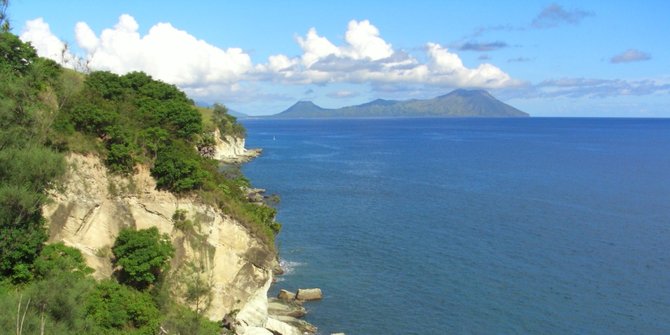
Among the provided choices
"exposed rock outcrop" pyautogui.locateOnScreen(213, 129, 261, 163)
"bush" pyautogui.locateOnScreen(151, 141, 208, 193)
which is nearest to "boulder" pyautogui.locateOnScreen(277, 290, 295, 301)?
"bush" pyautogui.locateOnScreen(151, 141, 208, 193)

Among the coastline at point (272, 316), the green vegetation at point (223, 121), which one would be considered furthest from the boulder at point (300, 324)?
the green vegetation at point (223, 121)

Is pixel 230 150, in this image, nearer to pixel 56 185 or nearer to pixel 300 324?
pixel 300 324

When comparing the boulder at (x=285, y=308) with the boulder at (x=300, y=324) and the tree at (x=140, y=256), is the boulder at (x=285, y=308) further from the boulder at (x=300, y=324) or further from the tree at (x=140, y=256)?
the tree at (x=140, y=256)

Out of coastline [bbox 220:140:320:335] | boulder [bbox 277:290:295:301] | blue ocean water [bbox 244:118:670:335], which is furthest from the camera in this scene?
boulder [bbox 277:290:295:301]

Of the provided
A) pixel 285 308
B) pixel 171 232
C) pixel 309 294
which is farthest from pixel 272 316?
pixel 171 232

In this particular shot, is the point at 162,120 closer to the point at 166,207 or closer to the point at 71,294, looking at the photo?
the point at 166,207

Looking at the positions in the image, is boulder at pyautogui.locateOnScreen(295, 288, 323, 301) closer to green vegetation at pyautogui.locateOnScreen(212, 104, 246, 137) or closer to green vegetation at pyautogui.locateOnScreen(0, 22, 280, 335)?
green vegetation at pyautogui.locateOnScreen(0, 22, 280, 335)
